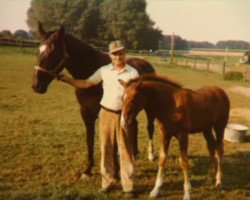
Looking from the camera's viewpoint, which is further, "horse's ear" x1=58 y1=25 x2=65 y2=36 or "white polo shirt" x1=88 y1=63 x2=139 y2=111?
"horse's ear" x1=58 y1=25 x2=65 y2=36

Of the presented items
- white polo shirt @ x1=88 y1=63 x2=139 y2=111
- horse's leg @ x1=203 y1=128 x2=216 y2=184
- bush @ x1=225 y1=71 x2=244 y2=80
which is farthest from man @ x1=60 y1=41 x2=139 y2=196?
bush @ x1=225 y1=71 x2=244 y2=80

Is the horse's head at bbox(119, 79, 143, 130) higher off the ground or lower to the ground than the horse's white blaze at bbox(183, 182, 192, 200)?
higher

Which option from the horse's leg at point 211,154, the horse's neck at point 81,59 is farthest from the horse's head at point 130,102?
the horse's leg at point 211,154

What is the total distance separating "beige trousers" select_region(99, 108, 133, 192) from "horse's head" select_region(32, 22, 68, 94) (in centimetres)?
103

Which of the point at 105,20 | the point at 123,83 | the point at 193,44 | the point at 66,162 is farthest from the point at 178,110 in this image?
the point at 193,44

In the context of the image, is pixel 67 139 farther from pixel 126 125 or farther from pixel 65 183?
pixel 126 125

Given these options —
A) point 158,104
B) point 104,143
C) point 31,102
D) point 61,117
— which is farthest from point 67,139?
point 31,102

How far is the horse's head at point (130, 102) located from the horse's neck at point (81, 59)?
1.36 meters

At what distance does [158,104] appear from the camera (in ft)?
17.2

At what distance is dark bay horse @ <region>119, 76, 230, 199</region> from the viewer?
4.88 meters

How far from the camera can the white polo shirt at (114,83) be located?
5.23 meters

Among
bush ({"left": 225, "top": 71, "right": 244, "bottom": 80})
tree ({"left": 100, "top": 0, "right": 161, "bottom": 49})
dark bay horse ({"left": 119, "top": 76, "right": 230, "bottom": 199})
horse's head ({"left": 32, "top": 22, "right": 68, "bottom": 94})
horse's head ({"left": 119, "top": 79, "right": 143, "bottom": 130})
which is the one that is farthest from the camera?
tree ({"left": 100, "top": 0, "right": 161, "bottom": 49})

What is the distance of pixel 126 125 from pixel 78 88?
154 centimetres

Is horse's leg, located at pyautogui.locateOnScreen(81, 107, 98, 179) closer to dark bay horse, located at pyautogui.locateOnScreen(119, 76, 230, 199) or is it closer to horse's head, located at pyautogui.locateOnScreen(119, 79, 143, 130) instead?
dark bay horse, located at pyautogui.locateOnScreen(119, 76, 230, 199)
